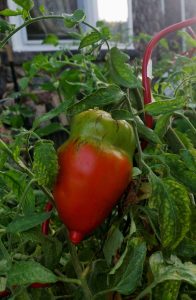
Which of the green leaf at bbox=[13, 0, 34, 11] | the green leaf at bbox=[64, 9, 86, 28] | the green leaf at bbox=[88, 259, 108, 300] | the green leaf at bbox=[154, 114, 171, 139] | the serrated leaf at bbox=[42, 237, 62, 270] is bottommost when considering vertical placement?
the green leaf at bbox=[88, 259, 108, 300]

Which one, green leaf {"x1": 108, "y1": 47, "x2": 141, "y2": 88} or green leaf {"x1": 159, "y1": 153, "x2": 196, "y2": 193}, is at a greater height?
green leaf {"x1": 108, "y1": 47, "x2": 141, "y2": 88}

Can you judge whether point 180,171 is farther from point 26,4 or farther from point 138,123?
point 26,4

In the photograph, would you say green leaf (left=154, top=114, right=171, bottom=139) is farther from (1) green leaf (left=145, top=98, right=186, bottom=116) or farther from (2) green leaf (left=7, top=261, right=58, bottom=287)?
(2) green leaf (left=7, top=261, right=58, bottom=287)

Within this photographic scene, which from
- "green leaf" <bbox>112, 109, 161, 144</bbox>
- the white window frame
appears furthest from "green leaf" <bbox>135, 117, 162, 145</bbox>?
the white window frame

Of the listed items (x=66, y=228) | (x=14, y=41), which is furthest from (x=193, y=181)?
(x=14, y=41)

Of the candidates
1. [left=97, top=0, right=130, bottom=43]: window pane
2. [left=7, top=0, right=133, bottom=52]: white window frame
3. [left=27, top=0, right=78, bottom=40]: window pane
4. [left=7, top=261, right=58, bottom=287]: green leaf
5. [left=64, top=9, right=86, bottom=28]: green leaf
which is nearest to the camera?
[left=7, top=261, right=58, bottom=287]: green leaf

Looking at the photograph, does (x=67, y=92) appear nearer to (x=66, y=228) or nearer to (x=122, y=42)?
(x=66, y=228)

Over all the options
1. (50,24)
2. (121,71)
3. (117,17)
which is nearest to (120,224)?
(121,71)
